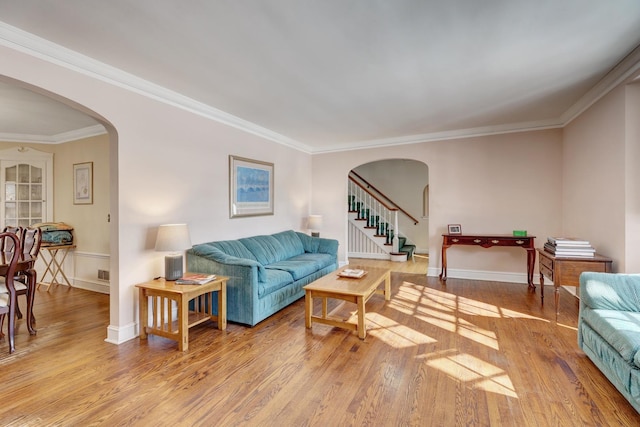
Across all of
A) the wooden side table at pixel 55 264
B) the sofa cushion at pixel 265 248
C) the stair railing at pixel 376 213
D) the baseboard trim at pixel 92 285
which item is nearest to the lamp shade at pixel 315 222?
the sofa cushion at pixel 265 248

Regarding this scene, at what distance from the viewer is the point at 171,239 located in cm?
308

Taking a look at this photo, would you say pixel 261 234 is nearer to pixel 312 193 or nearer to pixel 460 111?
pixel 312 193

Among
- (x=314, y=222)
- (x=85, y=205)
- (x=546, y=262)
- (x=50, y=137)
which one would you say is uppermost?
(x=50, y=137)

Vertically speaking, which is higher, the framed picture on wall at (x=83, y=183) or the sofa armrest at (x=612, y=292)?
the framed picture on wall at (x=83, y=183)

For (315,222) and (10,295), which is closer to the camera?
(10,295)

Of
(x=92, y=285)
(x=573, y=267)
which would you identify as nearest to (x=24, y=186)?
(x=92, y=285)

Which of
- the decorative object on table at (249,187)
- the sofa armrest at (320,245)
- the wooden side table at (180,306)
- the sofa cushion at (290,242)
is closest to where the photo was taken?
the wooden side table at (180,306)

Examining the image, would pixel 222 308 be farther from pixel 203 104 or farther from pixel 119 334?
pixel 203 104

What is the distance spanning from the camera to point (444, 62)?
9.38 feet

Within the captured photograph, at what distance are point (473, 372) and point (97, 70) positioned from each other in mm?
4089

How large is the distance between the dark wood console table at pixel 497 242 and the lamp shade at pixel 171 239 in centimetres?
402

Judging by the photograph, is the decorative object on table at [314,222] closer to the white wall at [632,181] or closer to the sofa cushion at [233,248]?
the sofa cushion at [233,248]

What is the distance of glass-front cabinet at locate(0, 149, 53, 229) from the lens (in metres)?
5.09

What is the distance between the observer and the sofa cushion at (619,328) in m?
1.90
